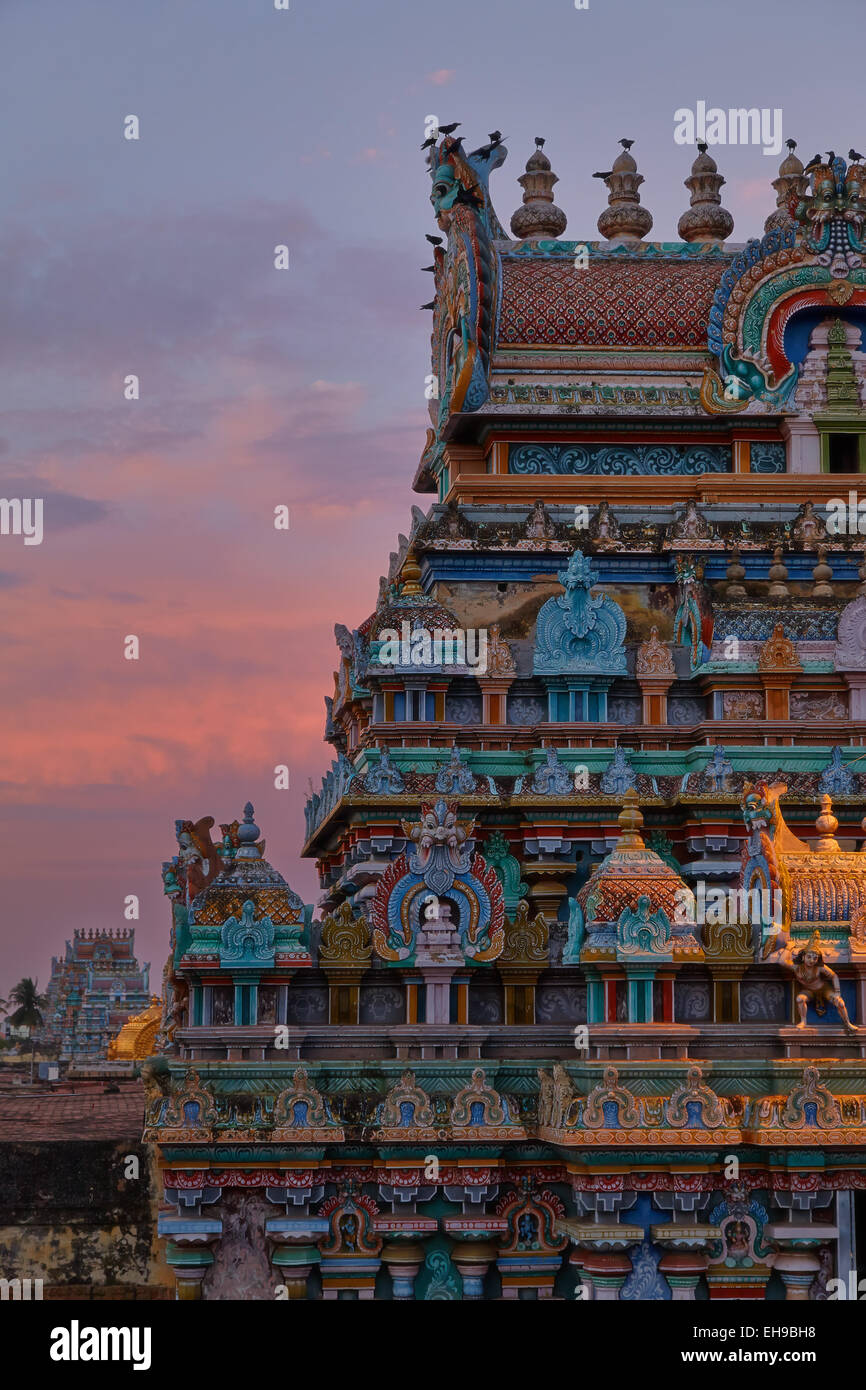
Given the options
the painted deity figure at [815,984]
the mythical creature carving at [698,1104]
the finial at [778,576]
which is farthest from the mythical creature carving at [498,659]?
the mythical creature carving at [698,1104]

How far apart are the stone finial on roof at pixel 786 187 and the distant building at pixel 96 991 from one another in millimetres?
45763

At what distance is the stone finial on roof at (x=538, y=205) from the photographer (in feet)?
108

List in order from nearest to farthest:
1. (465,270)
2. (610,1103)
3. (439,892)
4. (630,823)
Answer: (610,1103) → (439,892) → (630,823) → (465,270)

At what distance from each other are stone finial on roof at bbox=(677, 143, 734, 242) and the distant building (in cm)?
4503

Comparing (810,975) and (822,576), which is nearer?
(810,975)

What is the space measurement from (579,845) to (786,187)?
1279cm

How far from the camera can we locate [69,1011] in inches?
3076

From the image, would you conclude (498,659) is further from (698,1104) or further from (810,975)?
(698,1104)

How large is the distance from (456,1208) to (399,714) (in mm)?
6219

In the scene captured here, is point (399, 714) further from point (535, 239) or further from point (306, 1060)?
point (535, 239)

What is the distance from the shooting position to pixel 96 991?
75.4 m

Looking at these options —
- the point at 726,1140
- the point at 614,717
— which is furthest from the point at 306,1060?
the point at 614,717

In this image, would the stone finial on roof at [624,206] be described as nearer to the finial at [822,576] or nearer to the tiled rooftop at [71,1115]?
the finial at [822,576]

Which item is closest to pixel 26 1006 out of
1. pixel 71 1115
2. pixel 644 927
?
pixel 71 1115
